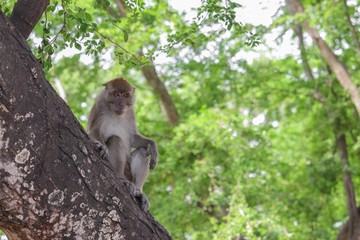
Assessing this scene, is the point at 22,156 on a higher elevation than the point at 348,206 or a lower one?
lower

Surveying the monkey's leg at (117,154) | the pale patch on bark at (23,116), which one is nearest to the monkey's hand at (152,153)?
the monkey's leg at (117,154)

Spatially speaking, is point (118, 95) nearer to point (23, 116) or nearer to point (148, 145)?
point (148, 145)

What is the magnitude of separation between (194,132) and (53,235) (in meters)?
10.7

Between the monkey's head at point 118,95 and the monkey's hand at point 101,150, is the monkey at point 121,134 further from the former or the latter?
the monkey's hand at point 101,150

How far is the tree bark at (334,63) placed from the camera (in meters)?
13.9

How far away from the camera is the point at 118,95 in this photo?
22.9 ft

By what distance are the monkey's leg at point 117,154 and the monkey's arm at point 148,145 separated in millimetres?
243

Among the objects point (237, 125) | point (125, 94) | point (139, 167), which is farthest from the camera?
point (237, 125)

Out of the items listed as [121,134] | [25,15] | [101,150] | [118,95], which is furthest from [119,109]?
[25,15]

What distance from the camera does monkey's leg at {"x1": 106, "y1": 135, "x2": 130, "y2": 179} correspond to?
6.12 meters

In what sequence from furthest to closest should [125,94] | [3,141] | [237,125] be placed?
[237,125]
[125,94]
[3,141]

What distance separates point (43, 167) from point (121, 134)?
3158mm

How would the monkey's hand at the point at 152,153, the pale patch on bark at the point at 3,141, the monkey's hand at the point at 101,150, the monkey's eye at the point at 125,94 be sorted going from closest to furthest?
the pale patch on bark at the point at 3,141, the monkey's hand at the point at 101,150, the monkey's hand at the point at 152,153, the monkey's eye at the point at 125,94

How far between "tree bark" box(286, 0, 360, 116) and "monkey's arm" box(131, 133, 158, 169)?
784 cm
